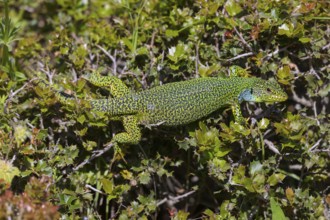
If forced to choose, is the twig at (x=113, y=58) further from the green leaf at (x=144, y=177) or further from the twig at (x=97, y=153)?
the green leaf at (x=144, y=177)

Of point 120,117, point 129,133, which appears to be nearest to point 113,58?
point 120,117

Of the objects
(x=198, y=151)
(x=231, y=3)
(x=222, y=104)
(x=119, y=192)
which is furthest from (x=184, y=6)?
(x=119, y=192)

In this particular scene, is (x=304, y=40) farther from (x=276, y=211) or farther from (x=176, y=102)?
(x=276, y=211)

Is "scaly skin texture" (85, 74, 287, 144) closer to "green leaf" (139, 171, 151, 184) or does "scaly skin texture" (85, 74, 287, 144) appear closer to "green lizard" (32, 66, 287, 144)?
"green lizard" (32, 66, 287, 144)

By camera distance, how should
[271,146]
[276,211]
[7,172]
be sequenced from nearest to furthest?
[7,172] → [276,211] → [271,146]

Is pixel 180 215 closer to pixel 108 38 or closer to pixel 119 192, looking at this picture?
pixel 119 192

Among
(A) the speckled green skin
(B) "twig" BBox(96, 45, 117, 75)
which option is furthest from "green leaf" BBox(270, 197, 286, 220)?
(B) "twig" BBox(96, 45, 117, 75)

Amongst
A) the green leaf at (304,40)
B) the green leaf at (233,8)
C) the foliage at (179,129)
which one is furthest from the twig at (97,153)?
the green leaf at (304,40)
